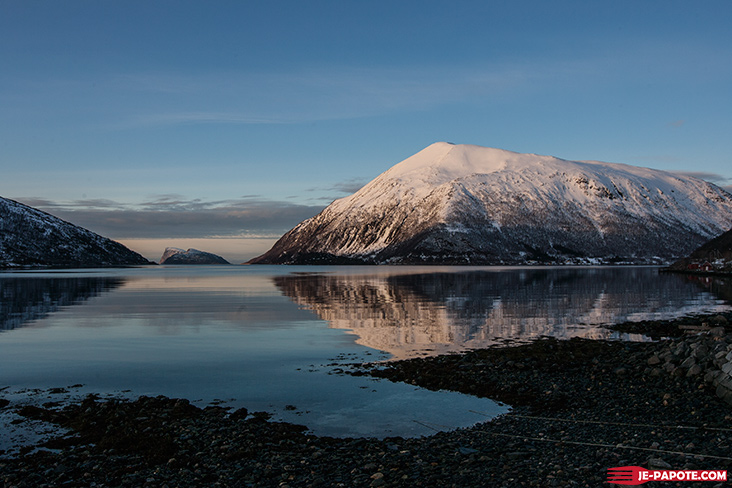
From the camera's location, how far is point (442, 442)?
16.0 meters

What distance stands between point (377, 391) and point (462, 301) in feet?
144

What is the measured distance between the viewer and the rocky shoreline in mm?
13422

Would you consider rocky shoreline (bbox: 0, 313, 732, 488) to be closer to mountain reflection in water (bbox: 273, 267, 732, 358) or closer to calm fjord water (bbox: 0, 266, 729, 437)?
calm fjord water (bbox: 0, 266, 729, 437)

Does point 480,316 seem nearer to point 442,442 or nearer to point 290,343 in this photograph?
point 290,343

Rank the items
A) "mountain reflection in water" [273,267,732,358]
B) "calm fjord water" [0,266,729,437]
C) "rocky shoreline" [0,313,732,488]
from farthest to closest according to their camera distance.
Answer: "mountain reflection in water" [273,267,732,358] → "calm fjord water" [0,266,729,437] → "rocky shoreline" [0,313,732,488]

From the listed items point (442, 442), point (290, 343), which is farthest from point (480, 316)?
point (442, 442)

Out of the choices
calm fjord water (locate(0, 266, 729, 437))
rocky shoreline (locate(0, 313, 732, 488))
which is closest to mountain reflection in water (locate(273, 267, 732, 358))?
calm fjord water (locate(0, 266, 729, 437))

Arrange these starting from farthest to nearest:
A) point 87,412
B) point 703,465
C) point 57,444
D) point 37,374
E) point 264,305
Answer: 1. point 264,305
2. point 37,374
3. point 87,412
4. point 57,444
5. point 703,465

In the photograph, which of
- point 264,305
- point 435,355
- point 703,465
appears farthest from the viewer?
point 264,305

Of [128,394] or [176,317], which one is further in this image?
[176,317]

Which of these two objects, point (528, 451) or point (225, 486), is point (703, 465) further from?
point (225, 486)

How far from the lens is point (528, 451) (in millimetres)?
14852

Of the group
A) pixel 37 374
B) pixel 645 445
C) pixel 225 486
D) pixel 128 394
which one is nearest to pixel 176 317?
pixel 37 374

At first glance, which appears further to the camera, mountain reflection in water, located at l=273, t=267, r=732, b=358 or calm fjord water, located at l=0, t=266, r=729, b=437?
mountain reflection in water, located at l=273, t=267, r=732, b=358
